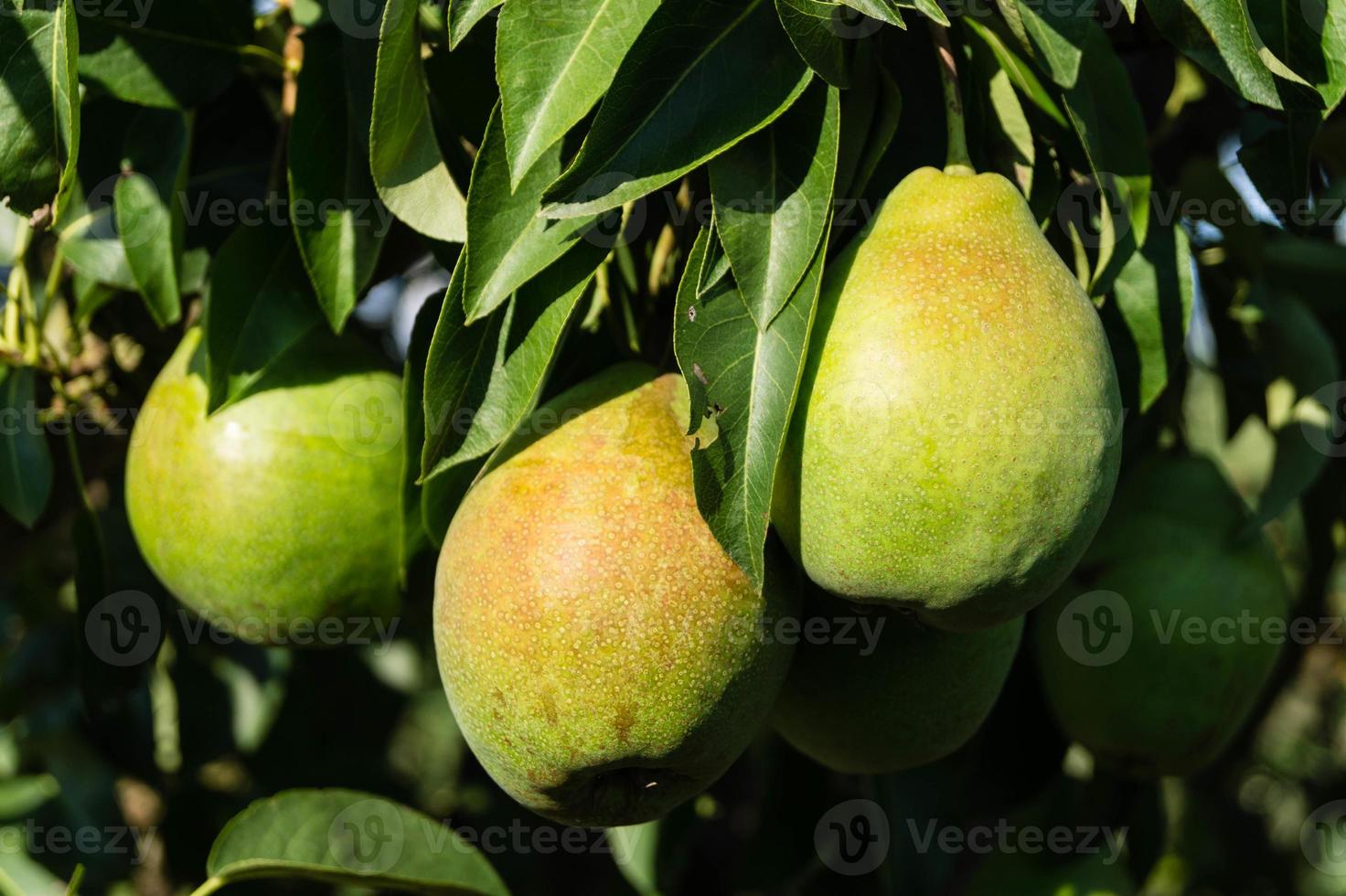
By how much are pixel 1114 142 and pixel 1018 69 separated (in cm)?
18

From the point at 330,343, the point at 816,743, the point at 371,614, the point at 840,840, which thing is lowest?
the point at 840,840

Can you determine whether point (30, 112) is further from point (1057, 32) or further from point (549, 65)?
point (1057, 32)

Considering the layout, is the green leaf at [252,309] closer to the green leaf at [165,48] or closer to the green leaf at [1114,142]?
the green leaf at [165,48]

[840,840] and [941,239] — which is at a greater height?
[941,239]

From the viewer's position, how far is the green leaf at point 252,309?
148 centimetres

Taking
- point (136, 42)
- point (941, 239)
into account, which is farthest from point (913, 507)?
point (136, 42)

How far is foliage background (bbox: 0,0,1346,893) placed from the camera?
3.66ft

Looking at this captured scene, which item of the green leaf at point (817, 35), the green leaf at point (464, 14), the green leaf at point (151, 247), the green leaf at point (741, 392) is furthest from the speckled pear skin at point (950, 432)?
the green leaf at point (151, 247)

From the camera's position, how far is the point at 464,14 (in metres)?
1.06

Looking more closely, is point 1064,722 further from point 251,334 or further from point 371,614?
point 251,334

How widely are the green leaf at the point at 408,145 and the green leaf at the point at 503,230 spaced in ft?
0.26

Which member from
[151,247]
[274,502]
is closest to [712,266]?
[274,502]

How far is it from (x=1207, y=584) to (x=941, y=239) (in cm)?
79

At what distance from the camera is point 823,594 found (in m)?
1.32
